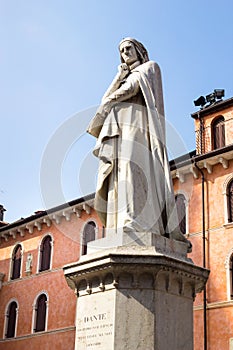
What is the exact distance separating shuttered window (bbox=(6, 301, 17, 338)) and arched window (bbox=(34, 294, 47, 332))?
222cm

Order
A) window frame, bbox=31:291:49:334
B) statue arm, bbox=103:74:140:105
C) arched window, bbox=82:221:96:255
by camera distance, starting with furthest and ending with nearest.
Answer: window frame, bbox=31:291:49:334 → arched window, bbox=82:221:96:255 → statue arm, bbox=103:74:140:105

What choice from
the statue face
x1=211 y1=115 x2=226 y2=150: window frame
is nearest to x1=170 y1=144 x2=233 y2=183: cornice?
x1=211 y1=115 x2=226 y2=150: window frame

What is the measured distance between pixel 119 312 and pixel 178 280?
0.80 meters

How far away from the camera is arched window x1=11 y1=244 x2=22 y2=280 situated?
35438 millimetres

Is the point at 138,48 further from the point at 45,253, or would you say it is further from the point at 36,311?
the point at 36,311

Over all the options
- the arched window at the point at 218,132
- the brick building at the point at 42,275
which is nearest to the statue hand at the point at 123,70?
the brick building at the point at 42,275

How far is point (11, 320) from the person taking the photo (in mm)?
34719

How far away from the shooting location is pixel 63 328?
99.4ft

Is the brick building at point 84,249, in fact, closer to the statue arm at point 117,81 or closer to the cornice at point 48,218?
the cornice at point 48,218

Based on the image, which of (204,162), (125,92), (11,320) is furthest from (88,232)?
(125,92)

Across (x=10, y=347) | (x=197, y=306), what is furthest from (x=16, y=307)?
(x=197, y=306)

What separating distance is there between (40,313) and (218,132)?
14.0 meters

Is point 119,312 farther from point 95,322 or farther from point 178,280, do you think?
point 178,280

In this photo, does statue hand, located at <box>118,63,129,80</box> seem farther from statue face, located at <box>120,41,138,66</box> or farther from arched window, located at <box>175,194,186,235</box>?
arched window, located at <box>175,194,186,235</box>
